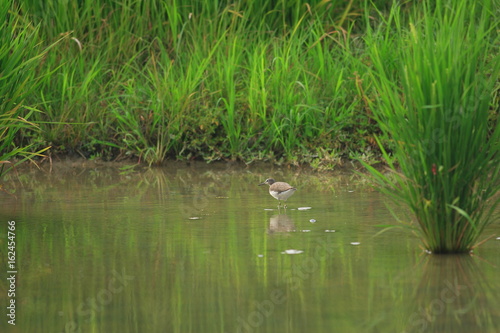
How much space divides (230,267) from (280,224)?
5.08ft

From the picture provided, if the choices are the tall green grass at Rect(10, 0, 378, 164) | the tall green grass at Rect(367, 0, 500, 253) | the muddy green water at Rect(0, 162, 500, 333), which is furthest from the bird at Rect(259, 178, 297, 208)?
the tall green grass at Rect(10, 0, 378, 164)

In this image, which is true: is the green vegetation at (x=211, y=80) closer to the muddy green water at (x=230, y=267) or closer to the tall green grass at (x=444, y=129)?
the muddy green water at (x=230, y=267)

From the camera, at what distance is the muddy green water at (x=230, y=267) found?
511cm

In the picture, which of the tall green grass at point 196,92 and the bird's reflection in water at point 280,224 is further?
the tall green grass at point 196,92

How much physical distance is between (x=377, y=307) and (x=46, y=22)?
8151 millimetres

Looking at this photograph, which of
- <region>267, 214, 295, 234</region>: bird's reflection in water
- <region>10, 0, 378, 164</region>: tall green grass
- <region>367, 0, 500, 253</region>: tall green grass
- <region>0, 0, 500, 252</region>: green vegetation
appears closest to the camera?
<region>367, 0, 500, 253</region>: tall green grass

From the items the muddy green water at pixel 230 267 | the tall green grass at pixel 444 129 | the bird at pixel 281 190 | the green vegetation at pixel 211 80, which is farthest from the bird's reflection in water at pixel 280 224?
the green vegetation at pixel 211 80

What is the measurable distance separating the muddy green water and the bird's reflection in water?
0.02 m

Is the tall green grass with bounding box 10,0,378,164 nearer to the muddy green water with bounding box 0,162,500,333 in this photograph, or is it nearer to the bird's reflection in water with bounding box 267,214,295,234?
the muddy green water with bounding box 0,162,500,333

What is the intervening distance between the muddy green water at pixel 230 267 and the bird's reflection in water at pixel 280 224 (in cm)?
2

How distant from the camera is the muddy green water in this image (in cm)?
511

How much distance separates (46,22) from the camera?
12289mm

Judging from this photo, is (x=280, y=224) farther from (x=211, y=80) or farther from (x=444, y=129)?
(x=211, y=80)

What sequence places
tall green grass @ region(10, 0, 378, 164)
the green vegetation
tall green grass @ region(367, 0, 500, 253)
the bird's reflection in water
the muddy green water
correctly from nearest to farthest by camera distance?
the muddy green water < tall green grass @ region(367, 0, 500, 253) < the bird's reflection in water < the green vegetation < tall green grass @ region(10, 0, 378, 164)
